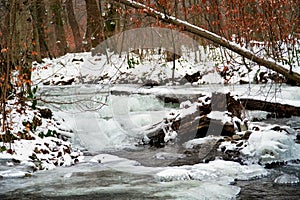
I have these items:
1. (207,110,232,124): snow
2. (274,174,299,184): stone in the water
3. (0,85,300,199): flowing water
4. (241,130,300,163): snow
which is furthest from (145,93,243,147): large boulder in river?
(274,174,299,184): stone in the water

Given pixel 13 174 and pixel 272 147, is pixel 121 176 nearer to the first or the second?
pixel 13 174

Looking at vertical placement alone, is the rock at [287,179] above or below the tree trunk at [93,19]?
below

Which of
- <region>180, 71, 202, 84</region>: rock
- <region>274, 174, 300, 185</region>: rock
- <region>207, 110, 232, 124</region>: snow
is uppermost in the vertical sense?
<region>180, 71, 202, 84</region>: rock

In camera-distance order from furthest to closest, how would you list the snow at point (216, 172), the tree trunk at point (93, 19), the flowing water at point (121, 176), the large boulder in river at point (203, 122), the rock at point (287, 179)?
the large boulder in river at point (203, 122) < the snow at point (216, 172) < the rock at point (287, 179) < the flowing water at point (121, 176) < the tree trunk at point (93, 19)

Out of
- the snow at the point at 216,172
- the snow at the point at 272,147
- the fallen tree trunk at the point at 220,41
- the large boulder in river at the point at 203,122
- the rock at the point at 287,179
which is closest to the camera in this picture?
the fallen tree trunk at the point at 220,41

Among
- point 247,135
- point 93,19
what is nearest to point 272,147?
point 247,135

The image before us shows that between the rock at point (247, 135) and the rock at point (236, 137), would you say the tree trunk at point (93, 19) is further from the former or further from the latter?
the rock at point (247, 135)

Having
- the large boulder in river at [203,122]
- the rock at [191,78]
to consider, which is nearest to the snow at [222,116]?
the large boulder in river at [203,122]

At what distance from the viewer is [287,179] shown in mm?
5637

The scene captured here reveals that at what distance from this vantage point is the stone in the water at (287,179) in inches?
219

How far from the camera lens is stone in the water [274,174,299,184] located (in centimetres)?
557

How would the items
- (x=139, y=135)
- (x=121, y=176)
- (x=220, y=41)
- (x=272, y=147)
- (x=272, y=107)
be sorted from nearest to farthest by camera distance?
(x=220, y=41)
(x=121, y=176)
(x=272, y=147)
(x=272, y=107)
(x=139, y=135)

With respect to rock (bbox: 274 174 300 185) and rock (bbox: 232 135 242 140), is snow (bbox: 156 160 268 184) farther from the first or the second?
rock (bbox: 232 135 242 140)

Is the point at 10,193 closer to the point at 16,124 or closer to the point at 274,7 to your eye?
the point at 16,124
